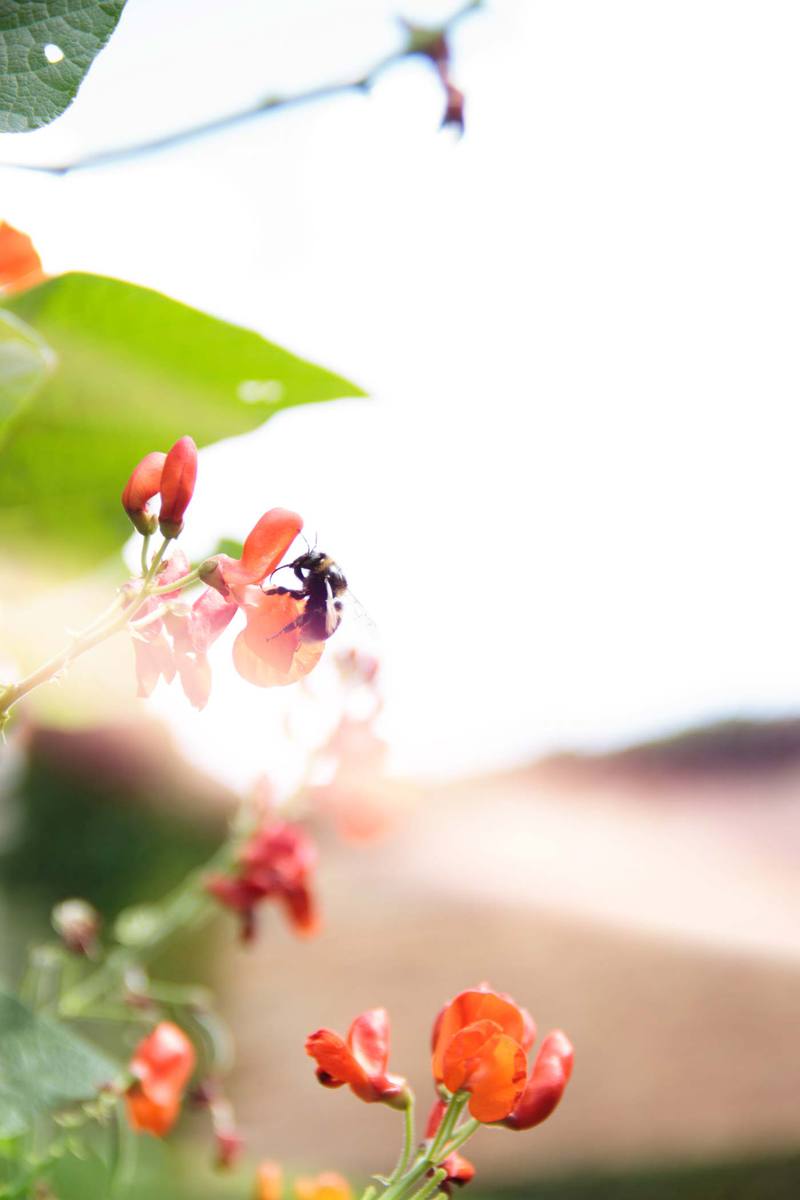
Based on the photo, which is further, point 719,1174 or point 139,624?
point 719,1174

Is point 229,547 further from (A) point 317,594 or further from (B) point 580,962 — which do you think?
(B) point 580,962

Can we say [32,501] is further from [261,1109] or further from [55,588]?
[261,1109]

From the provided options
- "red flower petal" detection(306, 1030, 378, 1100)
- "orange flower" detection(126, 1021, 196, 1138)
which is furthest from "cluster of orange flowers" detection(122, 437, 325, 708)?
"orange flower" detection(126, 1021, 196, 1138)

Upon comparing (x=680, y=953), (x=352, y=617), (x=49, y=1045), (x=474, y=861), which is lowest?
(x=49, y=1045)

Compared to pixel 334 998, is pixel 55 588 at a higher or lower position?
lower

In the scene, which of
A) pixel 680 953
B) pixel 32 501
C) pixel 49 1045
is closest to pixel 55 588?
pixel 32 501

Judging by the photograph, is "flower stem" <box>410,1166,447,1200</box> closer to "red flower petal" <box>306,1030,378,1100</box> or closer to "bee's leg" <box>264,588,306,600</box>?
"red flower petal" <box>306,1030,378,1100</box>

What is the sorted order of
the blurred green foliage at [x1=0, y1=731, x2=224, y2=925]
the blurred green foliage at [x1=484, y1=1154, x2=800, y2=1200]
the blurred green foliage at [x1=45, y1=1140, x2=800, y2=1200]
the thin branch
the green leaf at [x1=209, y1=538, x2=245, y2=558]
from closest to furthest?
the thin branch, the green leaf at [x1=209, y1=538, x2=245, y2=558], the blurred green foliage at [x1=45, y1=1140, x2=800, y2=1200], the blurred green foliage at [x1=484, y1=1154, x2=800, y2=1200], the blurred green foliage at [x1=0, y1=731, x2=224, y2=925]
